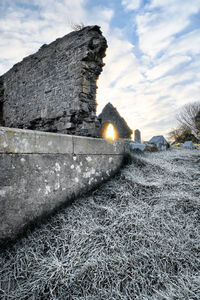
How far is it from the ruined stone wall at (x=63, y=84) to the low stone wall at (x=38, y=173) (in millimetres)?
2316

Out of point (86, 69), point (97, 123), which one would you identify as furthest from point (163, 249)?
point (86, 69)

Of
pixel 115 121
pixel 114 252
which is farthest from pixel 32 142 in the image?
pixel 115 121

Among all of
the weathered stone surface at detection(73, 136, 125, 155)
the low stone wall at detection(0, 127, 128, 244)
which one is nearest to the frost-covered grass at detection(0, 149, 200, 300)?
the low stone wall at detection(0, 127, 128, 244)

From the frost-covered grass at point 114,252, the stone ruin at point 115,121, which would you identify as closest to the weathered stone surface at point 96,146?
the frost-covered grass at point 114,252

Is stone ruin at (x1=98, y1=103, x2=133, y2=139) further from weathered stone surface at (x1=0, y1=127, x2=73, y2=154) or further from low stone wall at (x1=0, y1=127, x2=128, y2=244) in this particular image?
weathered stone surface at (x1=0, y1=127, x2=73, y2=154)

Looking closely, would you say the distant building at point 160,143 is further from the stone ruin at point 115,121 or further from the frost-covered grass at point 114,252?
the stone ruin at point 115,121

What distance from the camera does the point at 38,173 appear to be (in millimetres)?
1698

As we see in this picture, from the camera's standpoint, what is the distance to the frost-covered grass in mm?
1068

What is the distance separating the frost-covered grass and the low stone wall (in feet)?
0.60

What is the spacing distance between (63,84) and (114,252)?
481cm

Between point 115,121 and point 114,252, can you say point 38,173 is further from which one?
point 115,121

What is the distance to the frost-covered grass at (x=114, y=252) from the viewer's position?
1068 millimetres

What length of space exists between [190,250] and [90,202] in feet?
3.69

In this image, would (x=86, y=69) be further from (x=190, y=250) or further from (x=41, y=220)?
(x=190, y=250)
